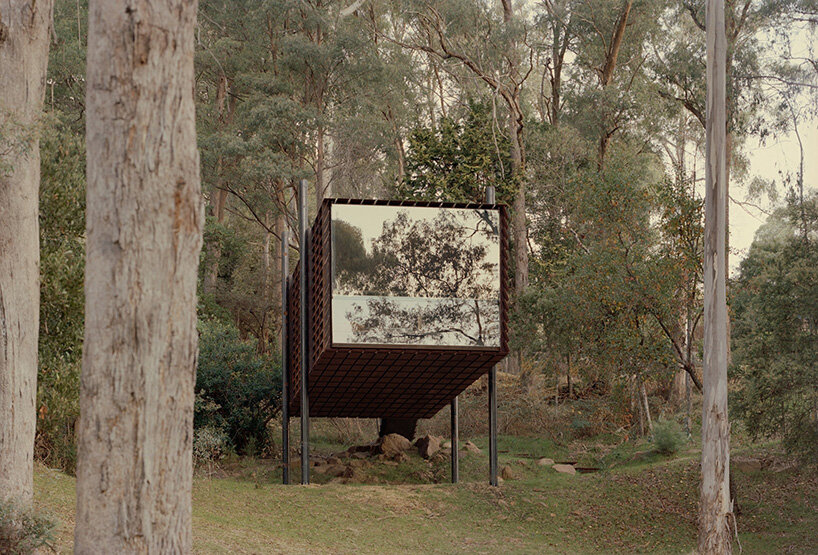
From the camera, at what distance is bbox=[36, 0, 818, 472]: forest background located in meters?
13.6

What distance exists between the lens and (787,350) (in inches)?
534

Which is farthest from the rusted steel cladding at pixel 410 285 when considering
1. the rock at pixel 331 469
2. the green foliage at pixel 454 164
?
the green foliage at pixel 454 164

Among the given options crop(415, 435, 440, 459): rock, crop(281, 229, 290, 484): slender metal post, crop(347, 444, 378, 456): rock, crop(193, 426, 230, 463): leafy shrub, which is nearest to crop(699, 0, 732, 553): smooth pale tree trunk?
crop(415, 435, 440, 459): rock

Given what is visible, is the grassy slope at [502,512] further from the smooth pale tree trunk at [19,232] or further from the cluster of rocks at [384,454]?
the smooth pale tree trunk at [19,232]

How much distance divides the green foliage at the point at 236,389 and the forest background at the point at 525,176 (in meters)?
0.05

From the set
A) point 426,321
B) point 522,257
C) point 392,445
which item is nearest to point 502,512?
point 426,321

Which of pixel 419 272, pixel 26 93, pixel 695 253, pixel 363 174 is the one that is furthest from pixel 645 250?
pixel 363 174

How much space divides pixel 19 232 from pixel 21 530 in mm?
2574

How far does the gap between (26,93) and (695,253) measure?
33.4 ft

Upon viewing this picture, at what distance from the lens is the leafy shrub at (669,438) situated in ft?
54.3

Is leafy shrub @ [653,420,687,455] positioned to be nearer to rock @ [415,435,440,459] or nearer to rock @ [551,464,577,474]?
rock @ [551,464,577,474]

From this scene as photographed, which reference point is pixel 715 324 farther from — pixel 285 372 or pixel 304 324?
pixel 285 372

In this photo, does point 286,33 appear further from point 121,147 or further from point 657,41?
point 121,147

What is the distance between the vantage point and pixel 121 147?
14.3 feet
